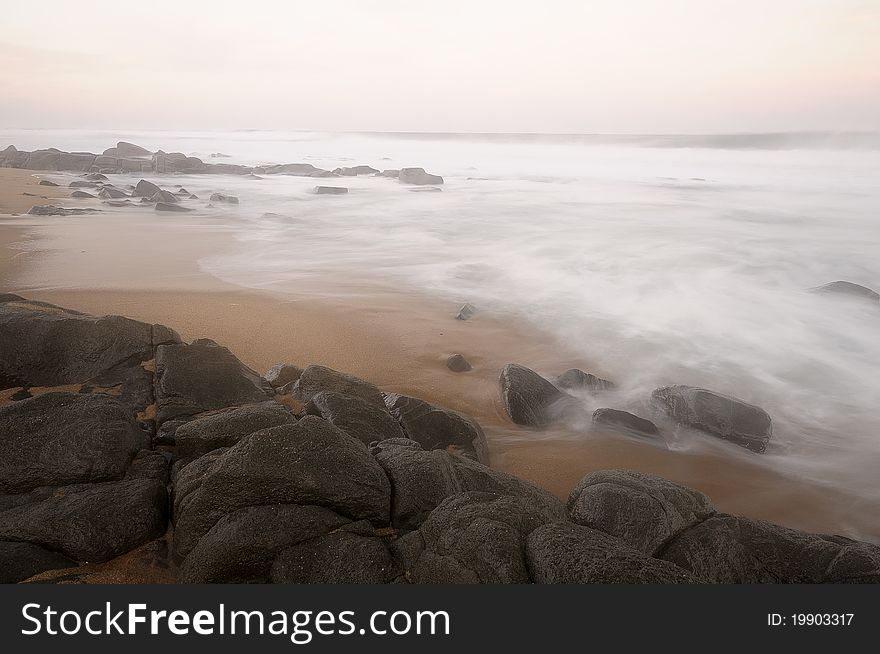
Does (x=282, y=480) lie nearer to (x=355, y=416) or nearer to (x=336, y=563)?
(x=336, y=563)

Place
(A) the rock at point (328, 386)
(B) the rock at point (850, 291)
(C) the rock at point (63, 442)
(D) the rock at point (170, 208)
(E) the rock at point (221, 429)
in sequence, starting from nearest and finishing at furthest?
(C) the rock at point (63, 442) → (E) the rock at point (221, 429) → (A) the rock at point (328, 386) → (B) the rock at point (850, 291) → (D) the rock at point (170, 208)

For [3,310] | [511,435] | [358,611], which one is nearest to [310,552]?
[358,611]

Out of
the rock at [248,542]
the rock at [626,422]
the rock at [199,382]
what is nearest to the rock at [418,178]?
the rock at [626,422]

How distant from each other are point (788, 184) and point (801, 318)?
30159mm

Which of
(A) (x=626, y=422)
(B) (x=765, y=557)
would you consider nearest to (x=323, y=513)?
(B) (x=765, y=557)

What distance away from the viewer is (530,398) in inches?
204

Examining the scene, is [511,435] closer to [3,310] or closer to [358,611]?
[358,611]

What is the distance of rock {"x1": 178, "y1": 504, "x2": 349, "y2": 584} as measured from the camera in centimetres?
259

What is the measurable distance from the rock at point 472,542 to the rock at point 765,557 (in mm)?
884

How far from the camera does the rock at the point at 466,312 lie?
7905 mm

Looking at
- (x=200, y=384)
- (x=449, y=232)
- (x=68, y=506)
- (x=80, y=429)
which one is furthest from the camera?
(x=449, y=232)

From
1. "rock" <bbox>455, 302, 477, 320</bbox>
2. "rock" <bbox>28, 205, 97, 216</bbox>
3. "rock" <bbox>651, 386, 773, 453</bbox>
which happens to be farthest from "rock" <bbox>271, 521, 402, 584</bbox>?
"rock" <bbox>28, 205, 97, 216</bbox>

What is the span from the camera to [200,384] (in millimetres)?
4141

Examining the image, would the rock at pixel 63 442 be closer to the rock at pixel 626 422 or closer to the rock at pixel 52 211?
the rock at pixel 626 422
